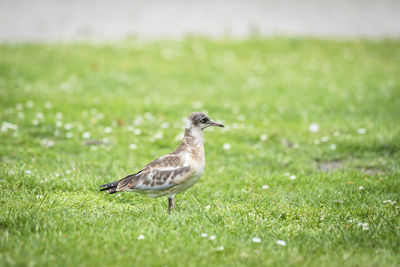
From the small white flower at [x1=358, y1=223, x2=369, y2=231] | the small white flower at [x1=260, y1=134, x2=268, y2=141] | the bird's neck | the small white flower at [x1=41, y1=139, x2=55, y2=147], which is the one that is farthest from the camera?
the small white flower at [x1=260, y1=134, x2=268, y2=141]

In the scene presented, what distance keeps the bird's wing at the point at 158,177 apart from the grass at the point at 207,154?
42cm

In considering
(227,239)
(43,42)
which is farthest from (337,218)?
(43,42)

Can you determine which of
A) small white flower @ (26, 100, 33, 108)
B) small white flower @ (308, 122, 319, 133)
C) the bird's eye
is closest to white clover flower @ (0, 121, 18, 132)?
small white flower @ (26, 100, 33, 108)

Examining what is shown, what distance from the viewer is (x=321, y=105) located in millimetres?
14039

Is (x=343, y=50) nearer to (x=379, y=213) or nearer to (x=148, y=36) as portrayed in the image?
(x=148, y=36)

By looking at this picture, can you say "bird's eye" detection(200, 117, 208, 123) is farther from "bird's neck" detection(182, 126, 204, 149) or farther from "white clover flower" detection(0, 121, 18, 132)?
"white clover flower" detection(0, 121, 18, 132)

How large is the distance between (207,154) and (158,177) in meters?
3.73

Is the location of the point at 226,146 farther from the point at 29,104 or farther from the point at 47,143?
the point at 29,104

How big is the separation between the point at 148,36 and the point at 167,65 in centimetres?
Result: 500

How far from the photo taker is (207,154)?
955 centimetres

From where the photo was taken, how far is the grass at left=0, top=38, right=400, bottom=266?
483cm

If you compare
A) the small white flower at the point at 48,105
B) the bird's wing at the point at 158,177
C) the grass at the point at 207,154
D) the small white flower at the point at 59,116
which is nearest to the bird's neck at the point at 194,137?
the bird's wing at the point at 158,177

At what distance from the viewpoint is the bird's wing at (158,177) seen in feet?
19.3

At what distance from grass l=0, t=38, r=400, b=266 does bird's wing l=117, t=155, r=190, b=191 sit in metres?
0.42
